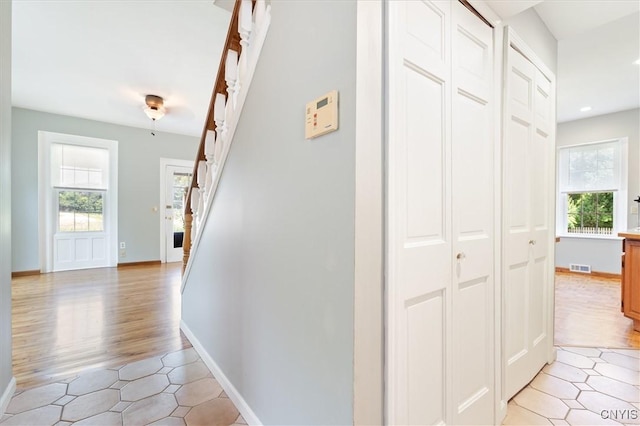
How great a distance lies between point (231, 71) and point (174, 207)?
515 centimetres

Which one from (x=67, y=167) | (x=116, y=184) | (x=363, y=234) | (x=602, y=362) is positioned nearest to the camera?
(x=363, y=234)

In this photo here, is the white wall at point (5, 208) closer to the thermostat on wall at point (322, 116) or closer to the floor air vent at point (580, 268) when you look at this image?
the thermostat on wall at point (322, 116)

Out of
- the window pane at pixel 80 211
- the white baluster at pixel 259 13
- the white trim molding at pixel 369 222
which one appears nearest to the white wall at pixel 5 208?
the white baluster at pixel 259 13

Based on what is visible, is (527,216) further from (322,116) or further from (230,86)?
(230,86)

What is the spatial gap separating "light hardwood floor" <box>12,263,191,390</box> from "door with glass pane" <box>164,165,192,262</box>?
5.21 ft

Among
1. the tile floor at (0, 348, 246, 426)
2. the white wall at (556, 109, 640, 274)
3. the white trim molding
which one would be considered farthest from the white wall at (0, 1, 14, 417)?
the white wall at (556, 109, 640, 274)

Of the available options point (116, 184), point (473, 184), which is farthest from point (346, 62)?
point (116, 184)

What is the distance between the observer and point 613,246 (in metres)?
4.70

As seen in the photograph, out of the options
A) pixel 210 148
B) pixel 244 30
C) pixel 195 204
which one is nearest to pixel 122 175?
pixel 195 204

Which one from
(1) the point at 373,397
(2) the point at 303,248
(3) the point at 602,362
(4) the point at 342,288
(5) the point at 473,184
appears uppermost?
(5) the point at 473,184

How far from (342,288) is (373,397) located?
0.36m

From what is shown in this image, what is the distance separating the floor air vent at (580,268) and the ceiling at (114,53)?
6474 millimetres

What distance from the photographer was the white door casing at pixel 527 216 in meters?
1.55

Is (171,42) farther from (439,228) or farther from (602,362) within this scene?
(602,362)
